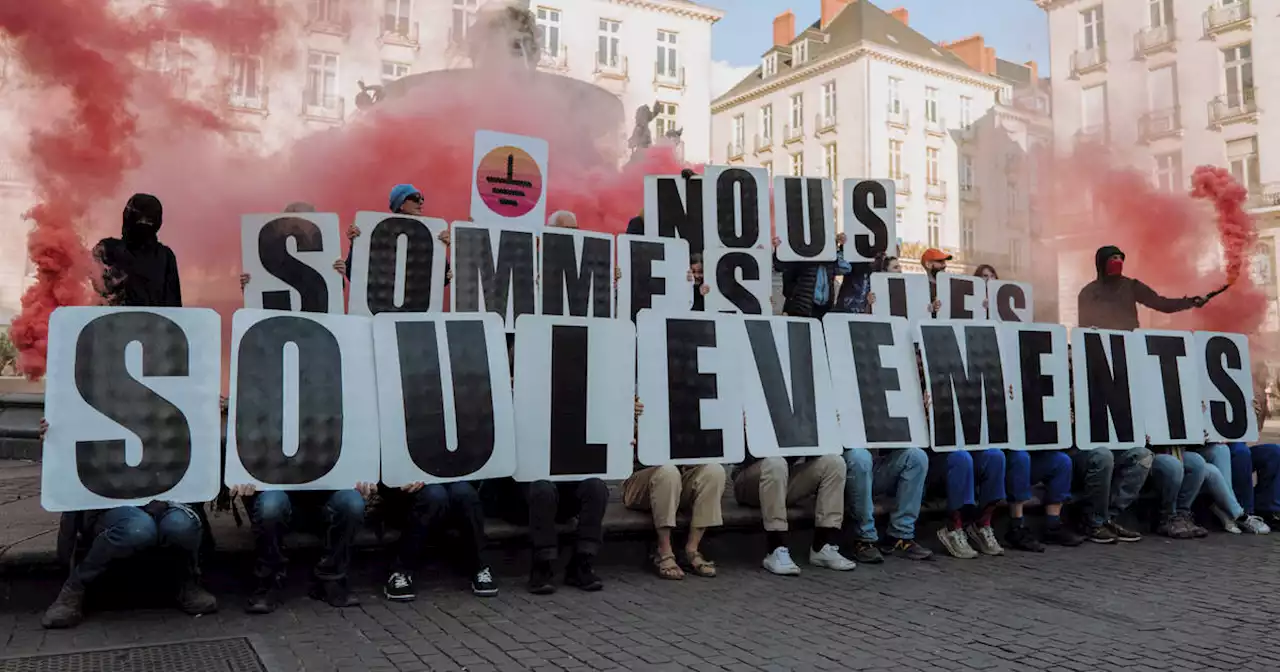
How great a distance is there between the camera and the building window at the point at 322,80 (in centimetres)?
1878

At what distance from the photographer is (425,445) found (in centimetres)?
482

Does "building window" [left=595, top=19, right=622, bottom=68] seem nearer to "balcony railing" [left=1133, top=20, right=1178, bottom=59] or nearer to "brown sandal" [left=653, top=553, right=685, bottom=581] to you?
"balcony railing" [left=1133, top=20, right=1178, bottom=59]

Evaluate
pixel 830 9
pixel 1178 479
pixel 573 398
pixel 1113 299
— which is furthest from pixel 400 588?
pixel 830 9

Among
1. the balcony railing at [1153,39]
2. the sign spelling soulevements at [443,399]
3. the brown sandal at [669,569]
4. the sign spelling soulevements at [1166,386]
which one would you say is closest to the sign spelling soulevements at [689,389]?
the brown sandal at [669,569]

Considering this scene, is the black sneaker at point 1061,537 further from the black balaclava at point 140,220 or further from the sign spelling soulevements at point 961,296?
the black balaclava at point 140,220

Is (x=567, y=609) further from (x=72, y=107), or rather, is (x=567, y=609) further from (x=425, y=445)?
(x=72, y=107)

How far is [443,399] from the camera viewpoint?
492 centimetres

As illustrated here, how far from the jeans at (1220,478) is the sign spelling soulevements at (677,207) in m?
4.39

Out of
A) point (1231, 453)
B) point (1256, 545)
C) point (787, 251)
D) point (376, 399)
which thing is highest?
point (787, 251)

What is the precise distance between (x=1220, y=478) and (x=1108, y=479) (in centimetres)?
122

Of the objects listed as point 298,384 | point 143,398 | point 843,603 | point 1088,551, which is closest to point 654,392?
point 843,603

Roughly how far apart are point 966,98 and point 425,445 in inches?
1889

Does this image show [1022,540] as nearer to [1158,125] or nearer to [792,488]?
[792,488]

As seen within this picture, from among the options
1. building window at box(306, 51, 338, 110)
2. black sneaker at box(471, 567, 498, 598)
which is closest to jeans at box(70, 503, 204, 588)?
black sneaker at box(471, 567, 498, 598)
